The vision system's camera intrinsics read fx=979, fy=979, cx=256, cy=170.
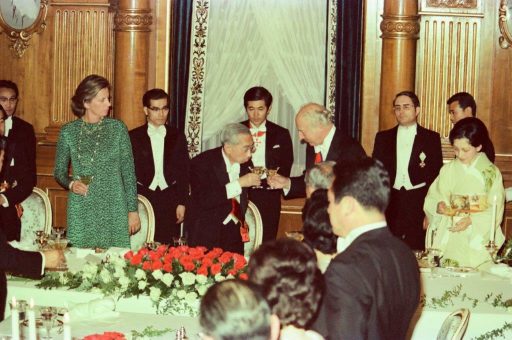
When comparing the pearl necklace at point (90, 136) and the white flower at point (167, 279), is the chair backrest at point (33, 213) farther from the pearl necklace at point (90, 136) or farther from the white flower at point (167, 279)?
the white flower at point (167, 279)

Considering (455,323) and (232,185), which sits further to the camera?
(232,185)

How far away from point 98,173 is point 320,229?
3.01 metres

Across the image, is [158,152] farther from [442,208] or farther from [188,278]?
[188,278]

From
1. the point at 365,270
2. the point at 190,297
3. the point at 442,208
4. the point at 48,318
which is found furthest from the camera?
the point at 442,208

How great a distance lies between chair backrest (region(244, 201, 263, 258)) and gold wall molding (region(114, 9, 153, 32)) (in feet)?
9.36

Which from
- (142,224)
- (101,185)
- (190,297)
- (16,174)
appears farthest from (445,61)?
(190,297)

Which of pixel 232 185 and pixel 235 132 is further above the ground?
pixel 235 132

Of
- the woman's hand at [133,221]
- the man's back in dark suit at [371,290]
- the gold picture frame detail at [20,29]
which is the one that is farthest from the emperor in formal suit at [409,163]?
the man's back in dark suit at [371,290]

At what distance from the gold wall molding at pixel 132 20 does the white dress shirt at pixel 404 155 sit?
8.46 feet

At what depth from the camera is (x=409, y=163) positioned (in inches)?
323

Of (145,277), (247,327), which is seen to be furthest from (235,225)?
(247,327)

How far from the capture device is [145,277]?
187 inches

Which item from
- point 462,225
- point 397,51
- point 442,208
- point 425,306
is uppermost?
point 397,51

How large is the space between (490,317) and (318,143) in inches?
77.9
